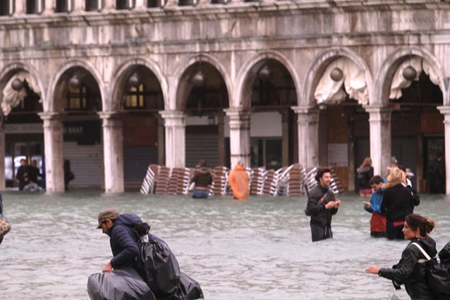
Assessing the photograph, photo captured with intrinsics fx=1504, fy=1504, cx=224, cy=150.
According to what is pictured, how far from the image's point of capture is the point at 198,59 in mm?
41312

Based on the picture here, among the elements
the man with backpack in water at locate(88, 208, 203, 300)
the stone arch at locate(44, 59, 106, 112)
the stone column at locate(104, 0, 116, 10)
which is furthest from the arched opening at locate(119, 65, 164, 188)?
the man with backpack in water at locate(88, 208, 203, 300)

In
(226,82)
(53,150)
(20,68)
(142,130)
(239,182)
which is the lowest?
(239,182)

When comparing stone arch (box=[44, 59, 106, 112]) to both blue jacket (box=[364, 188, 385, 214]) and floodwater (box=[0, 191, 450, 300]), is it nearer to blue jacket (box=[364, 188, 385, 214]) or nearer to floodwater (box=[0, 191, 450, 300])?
floodwater (box=[0, 191, 450, 300])

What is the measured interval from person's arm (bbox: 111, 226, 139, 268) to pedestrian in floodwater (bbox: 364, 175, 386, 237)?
24.1 ft

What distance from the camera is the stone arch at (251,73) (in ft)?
131

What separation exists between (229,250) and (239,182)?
1608 cm

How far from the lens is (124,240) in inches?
571

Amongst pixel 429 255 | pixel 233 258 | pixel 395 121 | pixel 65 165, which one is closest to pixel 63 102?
pixel 65 165

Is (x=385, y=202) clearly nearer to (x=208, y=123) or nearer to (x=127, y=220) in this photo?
(x=127, y=220)

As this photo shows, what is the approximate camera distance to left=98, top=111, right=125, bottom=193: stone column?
4328cm

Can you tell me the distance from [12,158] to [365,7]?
16.0 meters

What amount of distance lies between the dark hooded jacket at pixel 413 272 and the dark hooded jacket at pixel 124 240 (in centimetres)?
277

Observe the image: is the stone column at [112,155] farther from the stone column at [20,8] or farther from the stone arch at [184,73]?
the stone column at [20,8]

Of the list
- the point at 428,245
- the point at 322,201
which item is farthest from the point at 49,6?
the point at 428,245
